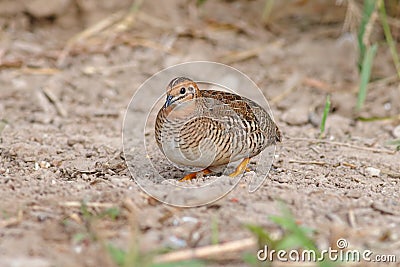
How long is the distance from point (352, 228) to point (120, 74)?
3.58 meters

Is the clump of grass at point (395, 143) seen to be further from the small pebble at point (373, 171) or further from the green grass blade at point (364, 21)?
the green grass blade at point (364, 21)

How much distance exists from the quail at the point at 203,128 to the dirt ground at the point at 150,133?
0.28 meters

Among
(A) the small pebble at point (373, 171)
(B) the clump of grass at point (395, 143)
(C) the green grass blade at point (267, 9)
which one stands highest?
(C) the green grass blade at point (267, 9)

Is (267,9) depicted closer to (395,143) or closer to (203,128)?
(395,143)

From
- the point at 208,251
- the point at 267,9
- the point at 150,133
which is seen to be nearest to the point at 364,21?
the point at 267,9

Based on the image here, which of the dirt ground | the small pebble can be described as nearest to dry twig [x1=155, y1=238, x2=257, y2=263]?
the dirt ground

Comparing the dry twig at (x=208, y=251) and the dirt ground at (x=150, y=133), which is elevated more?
the dirt ground at (x=150, y=133)

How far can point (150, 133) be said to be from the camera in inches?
206

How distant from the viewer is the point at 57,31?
685 centimetres

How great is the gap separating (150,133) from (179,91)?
1.48 metres

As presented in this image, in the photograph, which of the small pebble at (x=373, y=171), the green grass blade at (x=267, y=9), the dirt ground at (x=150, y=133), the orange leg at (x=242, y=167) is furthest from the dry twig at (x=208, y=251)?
the green grass blade at (x=267, y=9)

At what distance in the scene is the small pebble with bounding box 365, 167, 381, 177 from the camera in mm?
4387

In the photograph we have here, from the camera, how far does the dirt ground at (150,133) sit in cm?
314

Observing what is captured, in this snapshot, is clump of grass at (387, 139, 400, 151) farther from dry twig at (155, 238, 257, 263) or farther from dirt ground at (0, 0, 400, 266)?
dry twig at (155, 238, 257, 263)
